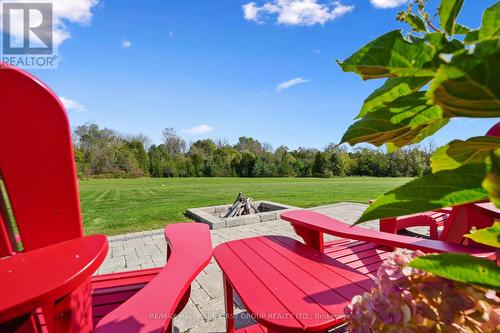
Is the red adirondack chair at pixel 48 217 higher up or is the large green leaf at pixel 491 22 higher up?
the large green leaf at pixel 491 22

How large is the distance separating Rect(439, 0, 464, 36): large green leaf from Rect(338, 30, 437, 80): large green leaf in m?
0.05

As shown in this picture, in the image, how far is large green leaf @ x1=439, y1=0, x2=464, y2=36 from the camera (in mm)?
354

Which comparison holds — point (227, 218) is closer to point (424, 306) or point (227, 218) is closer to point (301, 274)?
point (301, 274)

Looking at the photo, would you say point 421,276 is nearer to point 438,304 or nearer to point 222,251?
point 438,304

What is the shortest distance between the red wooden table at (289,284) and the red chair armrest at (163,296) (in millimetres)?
240

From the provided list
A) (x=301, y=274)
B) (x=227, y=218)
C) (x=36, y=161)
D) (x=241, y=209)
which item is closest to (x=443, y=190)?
(x=36, y=161)

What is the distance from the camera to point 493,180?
0.27 m

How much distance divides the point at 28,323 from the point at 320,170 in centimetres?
4213

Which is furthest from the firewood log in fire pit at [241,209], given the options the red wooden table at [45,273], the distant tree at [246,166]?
the distant tree at [246,166]

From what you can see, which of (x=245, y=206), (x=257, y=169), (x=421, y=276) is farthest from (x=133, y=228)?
(x=257, y=169)

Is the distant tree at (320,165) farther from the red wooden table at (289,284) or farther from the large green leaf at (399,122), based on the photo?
the large green leaf at (399,122)

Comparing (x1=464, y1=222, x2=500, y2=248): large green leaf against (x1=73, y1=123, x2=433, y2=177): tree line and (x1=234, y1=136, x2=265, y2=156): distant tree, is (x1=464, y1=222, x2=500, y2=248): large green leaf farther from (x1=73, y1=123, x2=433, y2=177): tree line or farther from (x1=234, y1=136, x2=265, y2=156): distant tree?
(x1=234, y1=136, x2=265, y2=156): distant tree

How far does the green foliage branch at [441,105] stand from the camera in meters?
0.25

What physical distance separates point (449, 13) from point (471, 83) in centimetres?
17
